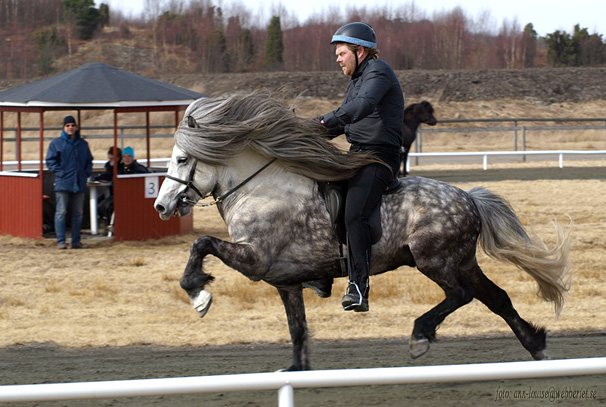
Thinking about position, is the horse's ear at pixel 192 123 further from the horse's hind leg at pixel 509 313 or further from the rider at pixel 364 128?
the horse's hind leg at pixel 509 313

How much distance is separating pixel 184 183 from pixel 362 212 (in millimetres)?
1189

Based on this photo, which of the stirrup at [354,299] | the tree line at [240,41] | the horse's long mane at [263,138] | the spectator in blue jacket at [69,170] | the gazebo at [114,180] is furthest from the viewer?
the tree line at [240,41]

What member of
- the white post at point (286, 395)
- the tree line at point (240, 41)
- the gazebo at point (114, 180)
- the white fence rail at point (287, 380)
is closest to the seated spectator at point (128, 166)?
the gazebo at point (114, 180)

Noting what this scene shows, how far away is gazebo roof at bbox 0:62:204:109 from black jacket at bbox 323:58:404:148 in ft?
24.0

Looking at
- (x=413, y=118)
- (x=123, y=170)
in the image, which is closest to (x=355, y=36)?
(x=123, y=170)

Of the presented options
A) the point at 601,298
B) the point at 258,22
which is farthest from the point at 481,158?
the point at 258,22

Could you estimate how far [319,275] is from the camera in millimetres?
5508

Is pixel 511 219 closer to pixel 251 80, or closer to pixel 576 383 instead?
pixel 576 383

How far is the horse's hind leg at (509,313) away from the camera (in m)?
5.93

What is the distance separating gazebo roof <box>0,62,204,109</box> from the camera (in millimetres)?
12234

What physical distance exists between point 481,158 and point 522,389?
22557 mm

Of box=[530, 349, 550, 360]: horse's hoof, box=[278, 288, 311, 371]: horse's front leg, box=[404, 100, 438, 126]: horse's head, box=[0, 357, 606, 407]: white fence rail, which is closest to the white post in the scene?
box=[0, 357, 606, 407]: white fence rail

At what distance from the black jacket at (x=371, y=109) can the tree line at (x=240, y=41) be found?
49.5 m

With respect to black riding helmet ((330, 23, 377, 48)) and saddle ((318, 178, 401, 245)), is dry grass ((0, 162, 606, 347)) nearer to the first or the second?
saddle ((318, 178, 401, 245))
